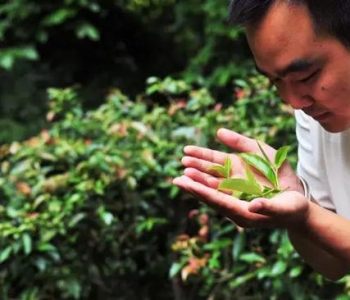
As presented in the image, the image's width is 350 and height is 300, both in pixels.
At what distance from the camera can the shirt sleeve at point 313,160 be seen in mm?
1940

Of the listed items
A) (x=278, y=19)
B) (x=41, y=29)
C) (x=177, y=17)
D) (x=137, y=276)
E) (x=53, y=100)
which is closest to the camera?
(x=278, y=19)

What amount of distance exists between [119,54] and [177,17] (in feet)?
1.27

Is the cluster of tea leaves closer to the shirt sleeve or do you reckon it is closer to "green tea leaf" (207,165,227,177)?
"green tea leaf" (207,165,227,177)

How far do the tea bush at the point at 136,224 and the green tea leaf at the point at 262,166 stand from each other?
841mm

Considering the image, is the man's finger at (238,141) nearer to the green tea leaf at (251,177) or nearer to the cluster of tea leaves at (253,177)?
the cluster of tea leaves at (253,177)

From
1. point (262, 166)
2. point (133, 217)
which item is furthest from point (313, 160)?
point (133, 217)

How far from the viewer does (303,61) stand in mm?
1585

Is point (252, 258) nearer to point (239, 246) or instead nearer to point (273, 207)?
point (239, 246)

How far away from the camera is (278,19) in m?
1.56

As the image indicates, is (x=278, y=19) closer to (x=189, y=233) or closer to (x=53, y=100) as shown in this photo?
(x=189, y=233)

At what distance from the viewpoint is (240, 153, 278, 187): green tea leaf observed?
1.68 metres

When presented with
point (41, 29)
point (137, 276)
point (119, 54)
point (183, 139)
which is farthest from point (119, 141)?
point (119, 54)

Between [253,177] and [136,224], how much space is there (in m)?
1.15

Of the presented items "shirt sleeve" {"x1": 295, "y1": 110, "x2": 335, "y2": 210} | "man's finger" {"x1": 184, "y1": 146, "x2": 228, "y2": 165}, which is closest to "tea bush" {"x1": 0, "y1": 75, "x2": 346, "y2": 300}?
"shirt sleeve" {"x1": 295, "y1": 110, "x2": 335, "y2": 210}
